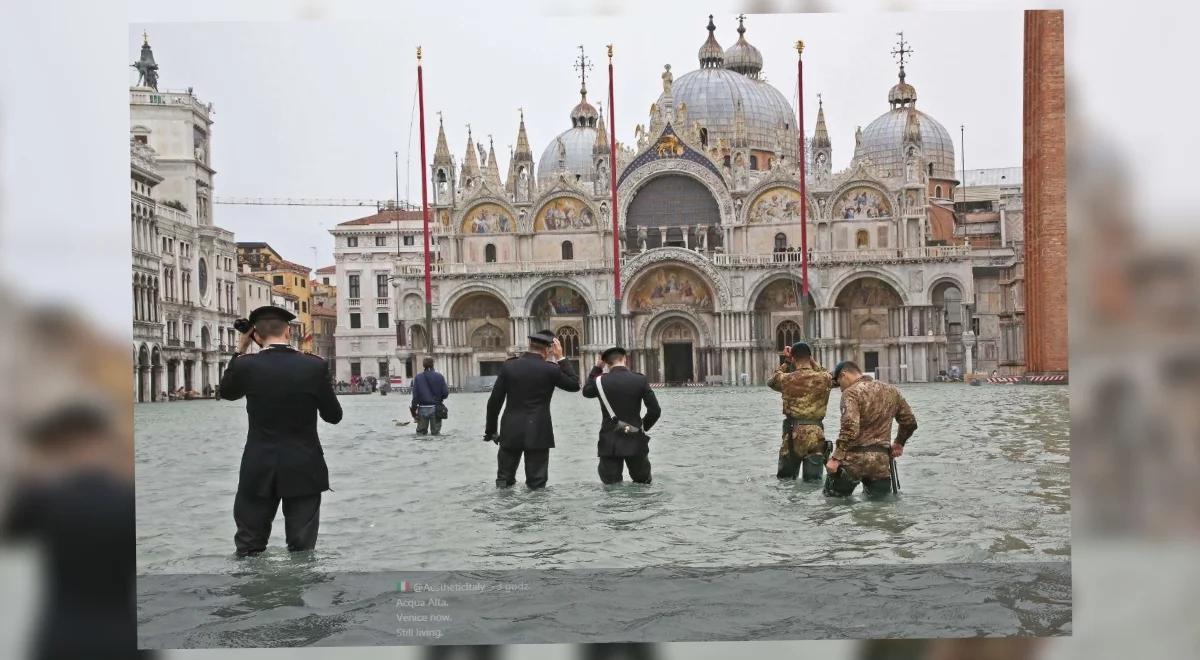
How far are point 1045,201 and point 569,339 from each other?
12.9m

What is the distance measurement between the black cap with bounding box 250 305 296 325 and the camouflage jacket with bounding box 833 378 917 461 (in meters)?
3.54

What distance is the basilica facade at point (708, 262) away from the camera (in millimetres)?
21578

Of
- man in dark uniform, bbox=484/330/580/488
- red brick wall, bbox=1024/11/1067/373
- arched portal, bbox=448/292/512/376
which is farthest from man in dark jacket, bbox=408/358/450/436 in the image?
arched portal, bbox=448/292/512/376

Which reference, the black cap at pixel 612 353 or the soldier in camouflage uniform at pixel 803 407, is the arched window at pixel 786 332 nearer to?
the soldier in camouflage uniform at pixel 803 407

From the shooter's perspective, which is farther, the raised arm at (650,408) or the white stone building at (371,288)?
the white stone building at (371,288)

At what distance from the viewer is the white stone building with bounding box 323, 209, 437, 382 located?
428 inches

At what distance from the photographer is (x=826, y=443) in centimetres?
863

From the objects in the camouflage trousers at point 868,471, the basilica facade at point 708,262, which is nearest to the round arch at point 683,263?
the basilica facade at point 708,262

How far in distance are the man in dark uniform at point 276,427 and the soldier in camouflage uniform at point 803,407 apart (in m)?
3.59

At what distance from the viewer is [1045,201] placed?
11141mm

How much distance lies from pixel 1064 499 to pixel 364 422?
241 inches
